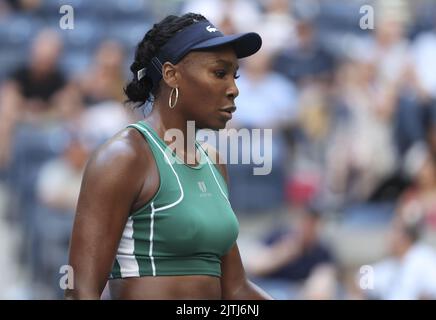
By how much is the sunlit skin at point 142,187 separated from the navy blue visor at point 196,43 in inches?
1.1

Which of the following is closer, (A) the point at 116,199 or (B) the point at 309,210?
(A) the point at 116,199

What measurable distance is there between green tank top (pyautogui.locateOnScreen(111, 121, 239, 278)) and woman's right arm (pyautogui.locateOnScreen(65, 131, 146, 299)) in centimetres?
11

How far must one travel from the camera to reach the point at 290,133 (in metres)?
7.62

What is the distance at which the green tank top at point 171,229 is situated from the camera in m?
3.10

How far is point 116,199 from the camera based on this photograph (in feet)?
9.84

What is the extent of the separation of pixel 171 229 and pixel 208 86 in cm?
48

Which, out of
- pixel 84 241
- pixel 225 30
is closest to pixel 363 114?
pixel 225 30

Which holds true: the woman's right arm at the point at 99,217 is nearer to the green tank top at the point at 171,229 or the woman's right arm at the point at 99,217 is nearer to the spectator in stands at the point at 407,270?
the green tank top at the point at 171,229

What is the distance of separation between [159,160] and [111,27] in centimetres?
573

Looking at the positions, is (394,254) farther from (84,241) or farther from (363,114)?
(84,241)

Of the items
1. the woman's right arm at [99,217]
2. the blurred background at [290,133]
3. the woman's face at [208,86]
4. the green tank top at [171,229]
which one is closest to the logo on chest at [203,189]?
the green tank top at [171,229]

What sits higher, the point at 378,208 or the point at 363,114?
the point at 363,114

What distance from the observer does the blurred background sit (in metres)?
6.80
